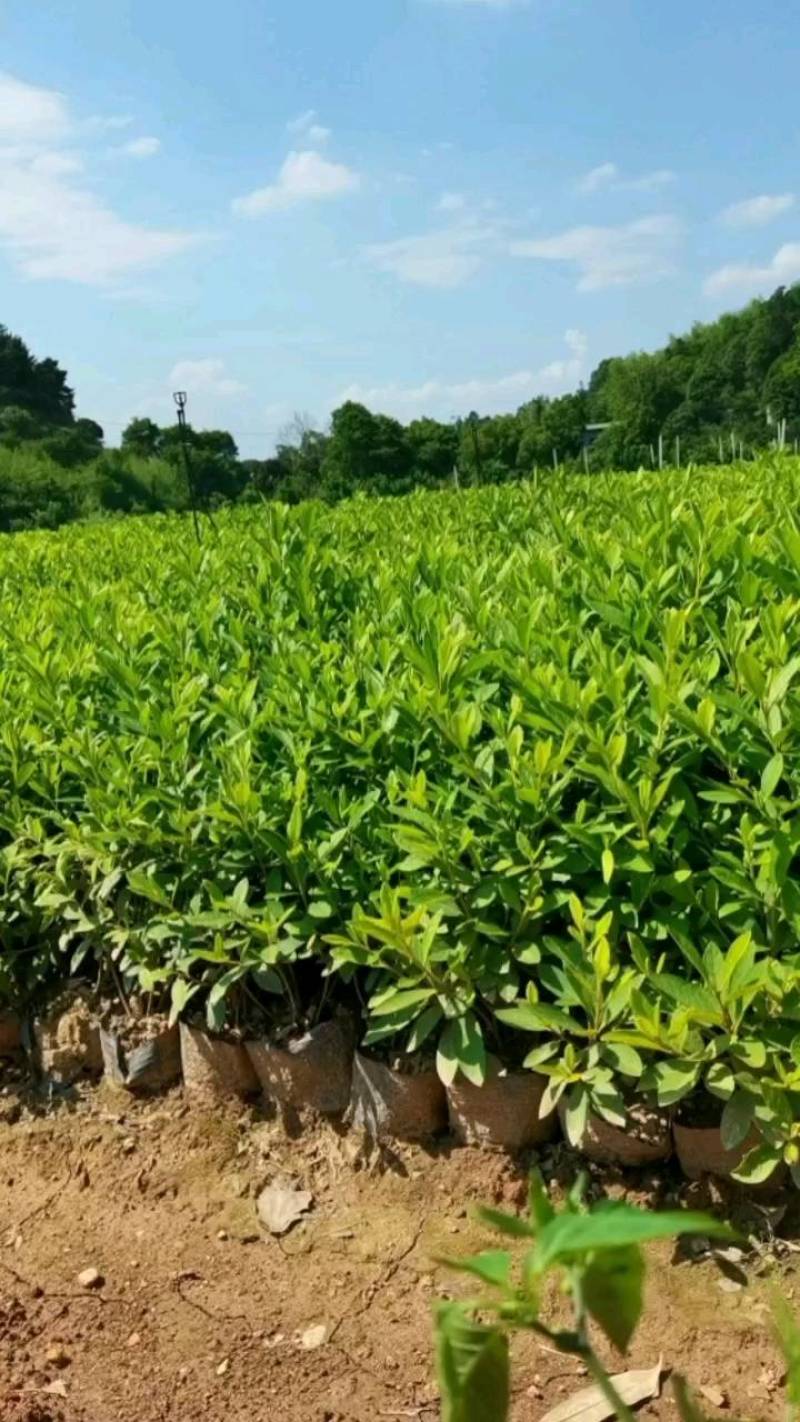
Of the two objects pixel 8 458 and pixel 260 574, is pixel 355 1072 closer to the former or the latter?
pixel 260 574

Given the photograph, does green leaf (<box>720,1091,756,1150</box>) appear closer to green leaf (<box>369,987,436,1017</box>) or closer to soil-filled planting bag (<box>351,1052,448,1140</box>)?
green leaf (<box>369,987,436,1017</box>)

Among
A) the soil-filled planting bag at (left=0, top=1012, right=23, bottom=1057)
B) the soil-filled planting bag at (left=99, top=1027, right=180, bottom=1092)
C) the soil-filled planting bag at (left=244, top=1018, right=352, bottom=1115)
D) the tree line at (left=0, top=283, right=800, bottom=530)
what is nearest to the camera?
the soil-filled planting bag at (left=244, top=1018, right=352, bottom=1115)

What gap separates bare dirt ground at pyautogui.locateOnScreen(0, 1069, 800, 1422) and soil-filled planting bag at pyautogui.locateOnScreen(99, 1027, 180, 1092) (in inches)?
2.2

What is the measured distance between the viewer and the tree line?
28219 mm

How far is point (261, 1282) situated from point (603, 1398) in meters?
0.70

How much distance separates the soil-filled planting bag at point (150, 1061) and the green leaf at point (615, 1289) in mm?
2465

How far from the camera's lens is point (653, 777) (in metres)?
2.20

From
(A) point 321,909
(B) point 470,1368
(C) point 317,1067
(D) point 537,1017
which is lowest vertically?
(C) point 317,1067

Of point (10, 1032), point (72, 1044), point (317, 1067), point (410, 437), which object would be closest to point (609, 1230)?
point (317, 1067)

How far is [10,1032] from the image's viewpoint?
325 centimetres

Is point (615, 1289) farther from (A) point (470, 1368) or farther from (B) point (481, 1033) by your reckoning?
(B) point (481, 1033)

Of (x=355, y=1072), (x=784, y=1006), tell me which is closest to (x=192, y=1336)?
(x=355, y=1072)

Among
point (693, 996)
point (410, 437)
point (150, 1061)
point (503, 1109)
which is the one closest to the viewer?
point (693, 996)

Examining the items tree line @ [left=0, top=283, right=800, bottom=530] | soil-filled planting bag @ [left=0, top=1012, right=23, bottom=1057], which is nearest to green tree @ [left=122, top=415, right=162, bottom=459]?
tree line @ [left=0, top=283, right=800, bottom=530]
